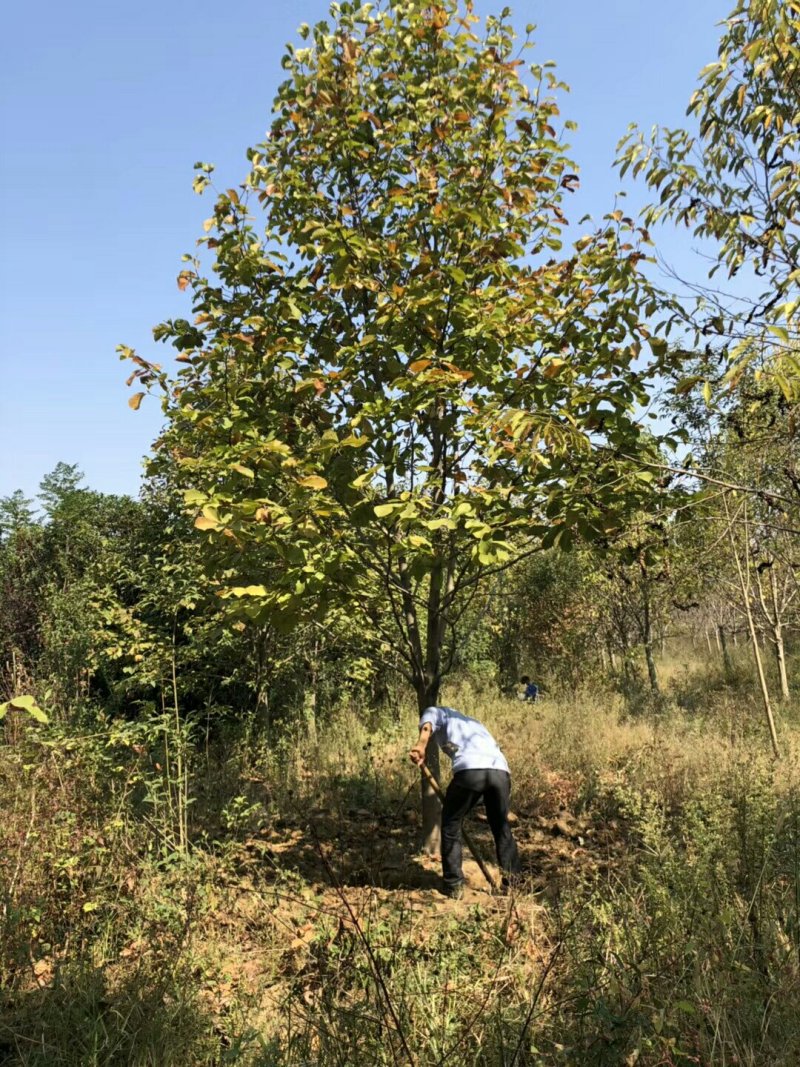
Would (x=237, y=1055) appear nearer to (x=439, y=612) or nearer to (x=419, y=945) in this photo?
(x=419, y=945)

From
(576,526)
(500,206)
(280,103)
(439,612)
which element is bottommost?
(439,612)

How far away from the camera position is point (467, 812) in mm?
4707

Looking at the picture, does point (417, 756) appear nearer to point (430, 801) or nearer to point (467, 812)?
point (467, 812)

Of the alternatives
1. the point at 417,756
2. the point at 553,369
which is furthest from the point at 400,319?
the point at 417,756

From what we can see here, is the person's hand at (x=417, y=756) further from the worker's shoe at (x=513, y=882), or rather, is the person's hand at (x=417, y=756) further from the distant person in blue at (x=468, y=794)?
the worker's shoe at (x=513, y=882)

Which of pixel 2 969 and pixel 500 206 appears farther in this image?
pixel 500 206

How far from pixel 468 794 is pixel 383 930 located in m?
1.30

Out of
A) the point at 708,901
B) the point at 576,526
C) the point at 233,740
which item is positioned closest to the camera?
the point at 708,901

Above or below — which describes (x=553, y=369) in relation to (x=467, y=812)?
above

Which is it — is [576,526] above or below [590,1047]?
above

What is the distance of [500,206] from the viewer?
5.05 m

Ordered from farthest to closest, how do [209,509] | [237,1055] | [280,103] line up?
[280,103] → [209,509] → [237,1055]

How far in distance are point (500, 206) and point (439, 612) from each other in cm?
321

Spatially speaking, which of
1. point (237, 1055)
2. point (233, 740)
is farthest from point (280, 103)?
point (233, 740)
